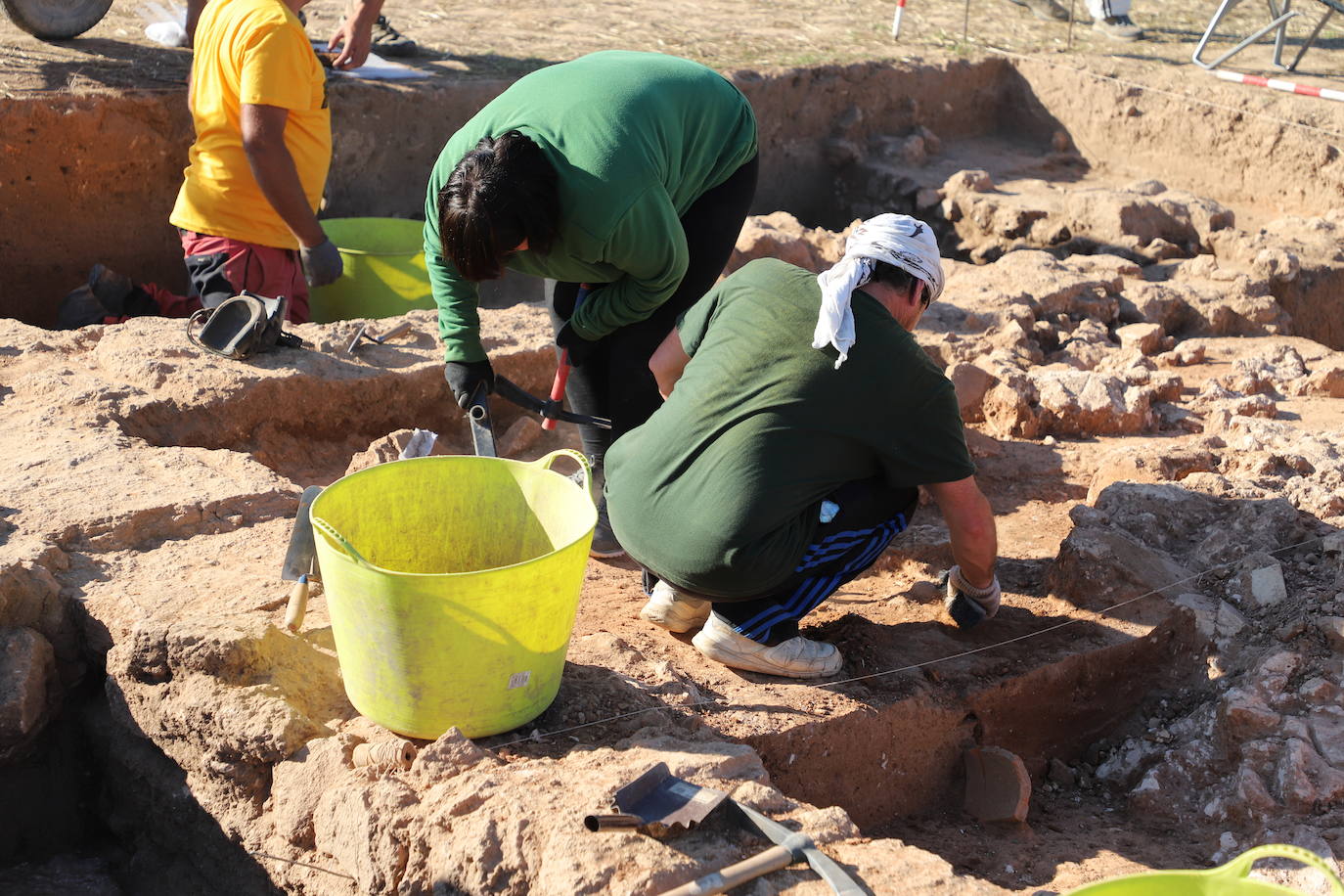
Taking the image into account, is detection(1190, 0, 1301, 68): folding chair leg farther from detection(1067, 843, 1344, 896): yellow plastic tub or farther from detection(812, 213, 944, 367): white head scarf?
detection(1067, 843, 1344, 896): yellow plastic tub

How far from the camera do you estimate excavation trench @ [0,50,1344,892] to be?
281cm

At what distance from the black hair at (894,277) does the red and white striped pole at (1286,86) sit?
6.12m

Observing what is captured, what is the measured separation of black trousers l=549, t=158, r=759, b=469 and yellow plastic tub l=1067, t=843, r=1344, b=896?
196 cm

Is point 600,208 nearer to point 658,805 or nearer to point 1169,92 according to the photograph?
point 658,805

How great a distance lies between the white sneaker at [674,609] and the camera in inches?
129

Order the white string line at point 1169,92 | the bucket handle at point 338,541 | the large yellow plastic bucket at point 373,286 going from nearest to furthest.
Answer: the bucket handle at point 338,541
the large yellow plastic bucket at point 373,286
the white string line at point 1169,92

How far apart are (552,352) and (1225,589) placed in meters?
2.60

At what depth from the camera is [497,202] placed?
114 inches

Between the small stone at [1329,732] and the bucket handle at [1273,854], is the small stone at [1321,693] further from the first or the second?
the bucket handle at [1273,854]

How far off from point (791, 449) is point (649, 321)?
0.93 metres

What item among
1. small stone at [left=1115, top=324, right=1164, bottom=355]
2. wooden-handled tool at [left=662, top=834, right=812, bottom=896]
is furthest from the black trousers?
small stone at [left=1115, top=324, right=1164, bottom=355]

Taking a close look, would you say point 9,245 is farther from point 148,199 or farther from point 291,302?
point 291,302

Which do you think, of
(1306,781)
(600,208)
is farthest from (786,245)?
(1306,781)

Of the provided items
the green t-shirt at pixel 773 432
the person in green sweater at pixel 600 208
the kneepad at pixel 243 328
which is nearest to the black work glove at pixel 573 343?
the person in green sweater at pixel 600 208
